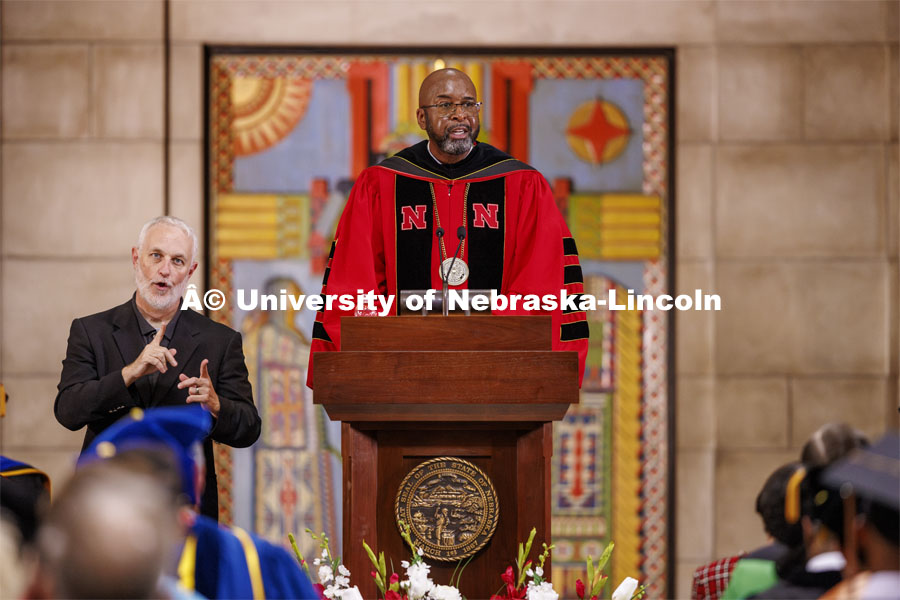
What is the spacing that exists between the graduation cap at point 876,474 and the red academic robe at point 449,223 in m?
2.40

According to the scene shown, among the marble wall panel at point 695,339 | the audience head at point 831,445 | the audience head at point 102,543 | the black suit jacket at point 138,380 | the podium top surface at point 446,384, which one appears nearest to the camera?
the audience head at point 102,543

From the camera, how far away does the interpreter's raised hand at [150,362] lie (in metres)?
3.34

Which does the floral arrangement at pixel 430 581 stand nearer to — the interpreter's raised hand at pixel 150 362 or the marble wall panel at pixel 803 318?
the interpreter's raised hand at pixel 150 362

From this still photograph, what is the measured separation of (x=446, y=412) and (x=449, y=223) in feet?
4.02

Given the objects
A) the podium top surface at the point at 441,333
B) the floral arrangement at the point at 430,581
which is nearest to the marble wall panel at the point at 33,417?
the floral arrangement at the point at 430,581

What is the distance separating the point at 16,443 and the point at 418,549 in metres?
3.81

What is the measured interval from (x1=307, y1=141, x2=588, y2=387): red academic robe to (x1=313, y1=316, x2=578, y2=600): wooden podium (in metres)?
0.89

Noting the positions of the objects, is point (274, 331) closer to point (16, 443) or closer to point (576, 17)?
point (16, 443)

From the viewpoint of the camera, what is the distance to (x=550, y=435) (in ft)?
11.2

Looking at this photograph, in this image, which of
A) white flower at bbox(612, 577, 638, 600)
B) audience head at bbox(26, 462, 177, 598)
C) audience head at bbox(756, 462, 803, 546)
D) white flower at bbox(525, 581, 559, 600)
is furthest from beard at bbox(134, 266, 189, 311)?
audience head at bbox(26, 462, 177, 598)

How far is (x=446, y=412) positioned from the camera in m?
3.32

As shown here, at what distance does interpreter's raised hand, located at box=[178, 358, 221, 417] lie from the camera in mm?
3398

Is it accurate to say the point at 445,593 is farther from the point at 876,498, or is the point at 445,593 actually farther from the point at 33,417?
the point at 33,417

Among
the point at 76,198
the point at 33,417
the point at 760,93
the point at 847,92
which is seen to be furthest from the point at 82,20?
the point at 847,92
